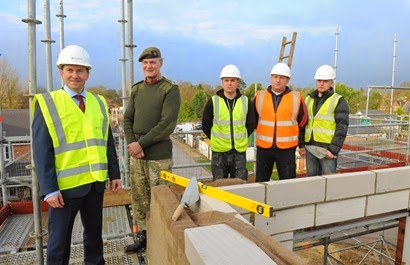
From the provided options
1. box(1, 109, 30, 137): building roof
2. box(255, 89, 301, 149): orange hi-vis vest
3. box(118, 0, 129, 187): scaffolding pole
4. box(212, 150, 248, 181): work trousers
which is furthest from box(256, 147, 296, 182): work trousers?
box(1, 109, 30, 137): building roof

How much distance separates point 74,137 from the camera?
265 centimetres

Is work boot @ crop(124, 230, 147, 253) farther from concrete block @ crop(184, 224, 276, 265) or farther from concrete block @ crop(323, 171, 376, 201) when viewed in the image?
concrete block @ crop(323, 171, 376, 201)

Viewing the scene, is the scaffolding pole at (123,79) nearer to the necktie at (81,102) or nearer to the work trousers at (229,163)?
A: the work trousers at (229,163)

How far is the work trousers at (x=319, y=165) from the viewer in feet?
15.6

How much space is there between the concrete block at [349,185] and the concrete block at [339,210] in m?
0.09

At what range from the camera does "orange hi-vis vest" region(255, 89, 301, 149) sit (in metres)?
4.33

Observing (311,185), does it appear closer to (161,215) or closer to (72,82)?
(161,215)

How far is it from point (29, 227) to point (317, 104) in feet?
14.1

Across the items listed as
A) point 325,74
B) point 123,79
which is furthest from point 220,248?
point 123,79

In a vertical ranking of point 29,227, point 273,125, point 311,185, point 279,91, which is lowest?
point 29,227

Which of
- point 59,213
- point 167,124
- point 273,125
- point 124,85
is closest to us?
point 59,213

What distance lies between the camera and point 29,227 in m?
4.58

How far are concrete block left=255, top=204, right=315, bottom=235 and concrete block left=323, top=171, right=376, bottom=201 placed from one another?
0.34 m

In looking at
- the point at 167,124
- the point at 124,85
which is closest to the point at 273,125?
the point at 167,124
